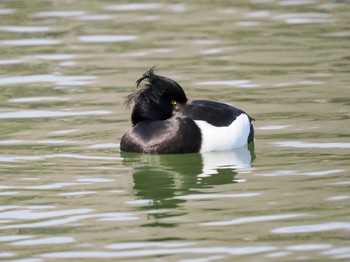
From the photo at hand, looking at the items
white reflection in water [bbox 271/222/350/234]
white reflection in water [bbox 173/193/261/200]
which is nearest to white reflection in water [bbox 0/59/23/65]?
white reflection in water [bbox 173/193/261/200]

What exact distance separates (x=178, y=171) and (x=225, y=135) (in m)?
1.17

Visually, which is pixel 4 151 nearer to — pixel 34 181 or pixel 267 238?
pixel 34 181

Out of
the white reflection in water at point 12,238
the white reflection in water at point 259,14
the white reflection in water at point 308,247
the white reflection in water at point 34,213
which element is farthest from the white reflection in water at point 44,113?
the white reflection in water at point 259,14

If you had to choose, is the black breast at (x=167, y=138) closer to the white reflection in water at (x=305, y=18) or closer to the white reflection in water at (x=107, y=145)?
the white reflection in water at (x=107, y=145)

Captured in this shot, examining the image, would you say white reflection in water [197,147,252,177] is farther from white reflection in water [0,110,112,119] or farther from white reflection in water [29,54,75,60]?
white reflection in water [29,54,75,60]

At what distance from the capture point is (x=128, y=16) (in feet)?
63.5

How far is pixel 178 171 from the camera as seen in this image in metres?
10.9

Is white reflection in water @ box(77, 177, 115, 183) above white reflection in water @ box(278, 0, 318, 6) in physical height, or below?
below

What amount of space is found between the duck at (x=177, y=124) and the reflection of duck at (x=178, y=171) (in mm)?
100

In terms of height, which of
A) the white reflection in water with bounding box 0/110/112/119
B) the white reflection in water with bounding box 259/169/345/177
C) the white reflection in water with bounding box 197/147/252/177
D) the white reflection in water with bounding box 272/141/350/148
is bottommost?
the white reflection in water with bounding box 197/147/252/177

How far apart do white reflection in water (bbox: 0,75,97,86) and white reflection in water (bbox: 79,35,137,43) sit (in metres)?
2.47

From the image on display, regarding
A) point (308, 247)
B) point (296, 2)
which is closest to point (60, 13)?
point (296, 2)

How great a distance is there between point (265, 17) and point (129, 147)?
7932 millimetres

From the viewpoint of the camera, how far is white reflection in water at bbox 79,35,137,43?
17656 mm
